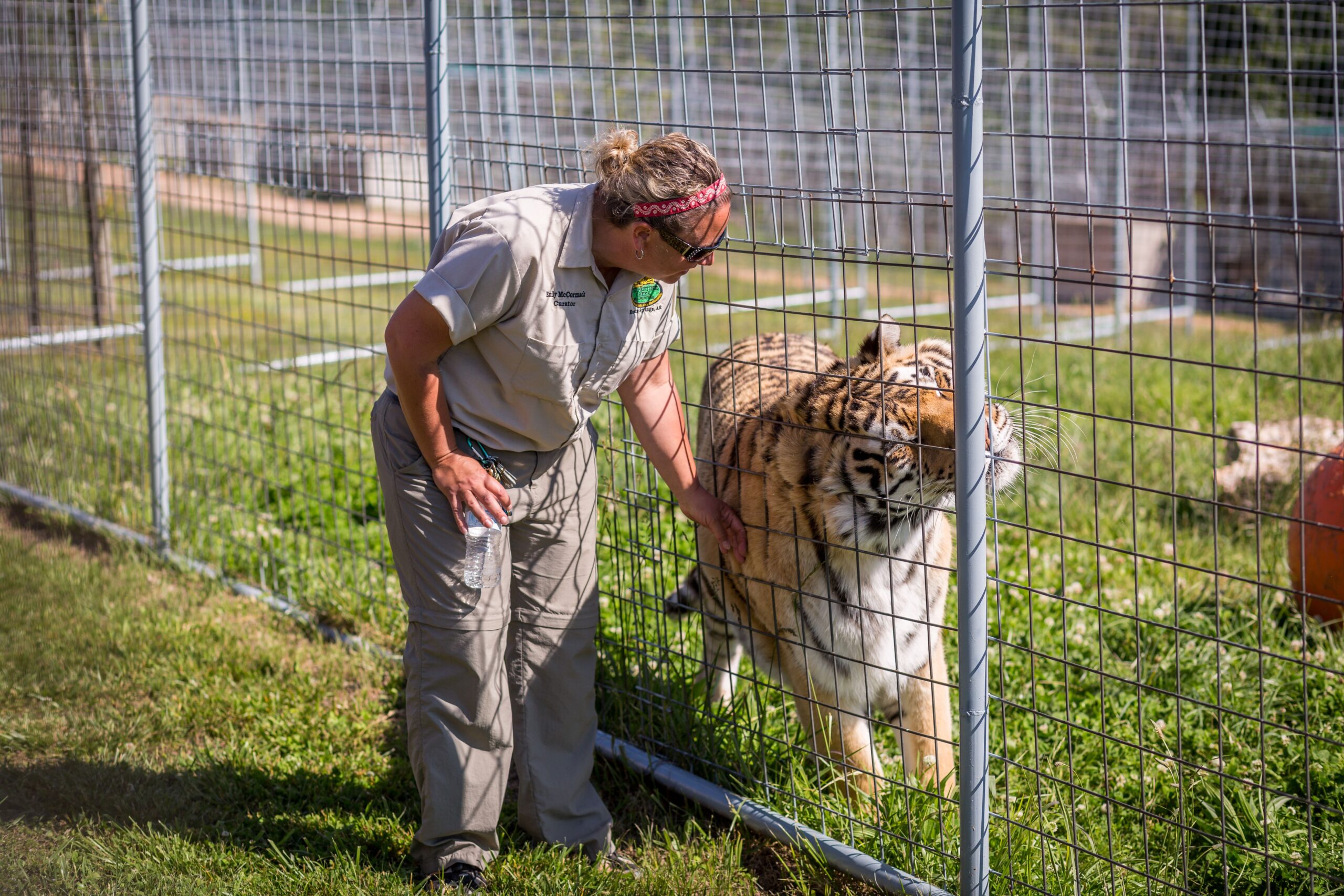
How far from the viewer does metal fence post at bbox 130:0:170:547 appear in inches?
203

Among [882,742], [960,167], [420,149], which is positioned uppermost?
[420,149]

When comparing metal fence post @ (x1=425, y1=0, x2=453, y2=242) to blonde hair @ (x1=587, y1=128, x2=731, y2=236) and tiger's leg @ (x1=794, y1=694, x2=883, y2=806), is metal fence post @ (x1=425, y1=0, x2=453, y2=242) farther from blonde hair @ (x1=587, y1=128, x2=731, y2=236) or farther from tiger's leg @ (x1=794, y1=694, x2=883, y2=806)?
tiger's leg @ (x1=794, y1=694, x2=883, y2=806)

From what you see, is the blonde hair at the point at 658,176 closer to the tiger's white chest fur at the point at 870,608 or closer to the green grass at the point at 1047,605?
the green grass at the point at 1047,605

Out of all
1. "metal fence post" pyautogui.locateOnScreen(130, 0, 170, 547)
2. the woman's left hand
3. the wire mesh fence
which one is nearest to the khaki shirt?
the wire mesh fence

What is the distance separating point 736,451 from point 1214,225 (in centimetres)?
166

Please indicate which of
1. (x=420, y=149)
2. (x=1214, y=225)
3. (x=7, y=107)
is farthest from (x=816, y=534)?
(x=7, y=107)

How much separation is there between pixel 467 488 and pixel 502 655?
50cm

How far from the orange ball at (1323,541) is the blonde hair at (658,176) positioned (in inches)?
109

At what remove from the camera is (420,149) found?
5637mm

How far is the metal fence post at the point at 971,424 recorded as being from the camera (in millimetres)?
2447

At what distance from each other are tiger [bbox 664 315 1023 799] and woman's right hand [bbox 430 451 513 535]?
26.6 inches

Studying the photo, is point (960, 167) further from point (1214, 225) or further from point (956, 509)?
point (956, 509)

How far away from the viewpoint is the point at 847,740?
3.39 m

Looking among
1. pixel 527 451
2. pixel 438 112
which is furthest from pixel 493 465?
pixel 438 112
